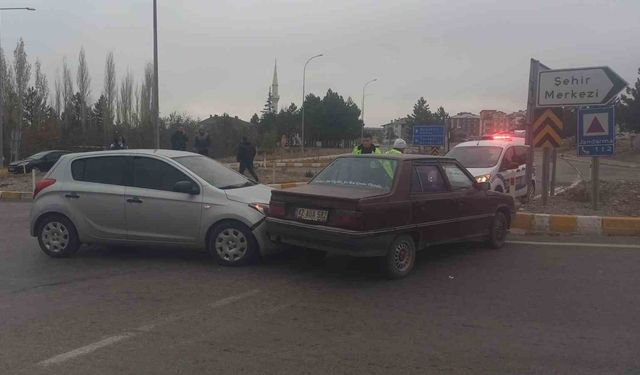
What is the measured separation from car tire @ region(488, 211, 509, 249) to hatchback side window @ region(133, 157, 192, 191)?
4395mm

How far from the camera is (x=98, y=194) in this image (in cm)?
770

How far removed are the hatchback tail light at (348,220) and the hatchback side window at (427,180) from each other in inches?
40.4

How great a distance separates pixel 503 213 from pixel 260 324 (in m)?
4.96

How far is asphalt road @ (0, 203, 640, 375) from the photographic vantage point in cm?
425

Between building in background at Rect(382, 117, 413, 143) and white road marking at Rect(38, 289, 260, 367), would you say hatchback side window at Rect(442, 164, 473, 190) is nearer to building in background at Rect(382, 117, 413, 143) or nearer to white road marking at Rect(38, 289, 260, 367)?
white road marking at Rect(38, 289, 260, 367)

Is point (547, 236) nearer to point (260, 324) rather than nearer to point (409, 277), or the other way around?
point (409, 277)

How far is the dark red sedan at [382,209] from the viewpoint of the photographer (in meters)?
6.32

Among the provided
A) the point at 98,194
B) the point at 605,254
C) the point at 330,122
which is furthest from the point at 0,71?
the point at 605,254

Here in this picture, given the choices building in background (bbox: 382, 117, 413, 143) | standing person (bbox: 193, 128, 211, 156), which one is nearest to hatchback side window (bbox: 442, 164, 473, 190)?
standing person (bbox: 193, 128, 211, 156)

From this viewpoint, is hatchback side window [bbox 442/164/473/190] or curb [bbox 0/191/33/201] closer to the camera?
hatchback side window [bbox 442/164/473/190]

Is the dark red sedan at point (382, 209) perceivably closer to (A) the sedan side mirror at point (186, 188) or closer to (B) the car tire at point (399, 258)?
(B) the car tire at point (399, 258)

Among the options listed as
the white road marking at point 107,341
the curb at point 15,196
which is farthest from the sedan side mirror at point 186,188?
the curb at point 15,196

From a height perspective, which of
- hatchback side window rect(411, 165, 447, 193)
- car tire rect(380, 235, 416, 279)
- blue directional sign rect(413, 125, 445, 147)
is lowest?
car tire rect(380, 235, 416, 279)

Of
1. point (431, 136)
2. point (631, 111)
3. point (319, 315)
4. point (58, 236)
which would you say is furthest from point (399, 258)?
point (631, 111)
